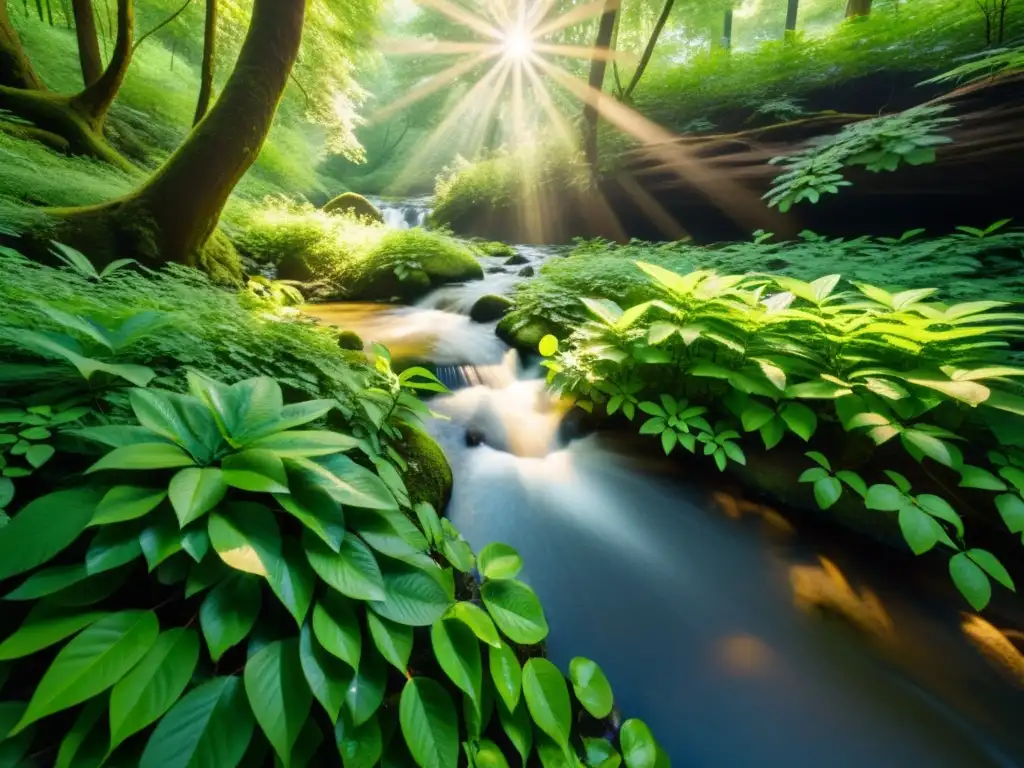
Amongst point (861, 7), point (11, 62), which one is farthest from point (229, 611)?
point (861, 7)

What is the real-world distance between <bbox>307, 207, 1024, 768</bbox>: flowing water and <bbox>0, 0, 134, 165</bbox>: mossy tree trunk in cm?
661

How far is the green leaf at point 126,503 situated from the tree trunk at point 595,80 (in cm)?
974

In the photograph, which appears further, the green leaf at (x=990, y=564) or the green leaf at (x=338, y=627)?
the green leaf at (x=990, y=564)

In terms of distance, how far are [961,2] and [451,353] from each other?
1007cm

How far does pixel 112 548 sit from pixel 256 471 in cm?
31

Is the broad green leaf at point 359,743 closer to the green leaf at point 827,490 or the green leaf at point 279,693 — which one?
the green leaf at point 279,693

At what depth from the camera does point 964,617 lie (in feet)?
6.16

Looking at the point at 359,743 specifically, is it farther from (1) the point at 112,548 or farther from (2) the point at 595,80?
(2) the point at 595,80

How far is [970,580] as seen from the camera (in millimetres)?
1614

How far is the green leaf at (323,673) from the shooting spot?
0.96 m

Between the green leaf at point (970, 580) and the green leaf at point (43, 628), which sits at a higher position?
the green leaf at point (43, 628)

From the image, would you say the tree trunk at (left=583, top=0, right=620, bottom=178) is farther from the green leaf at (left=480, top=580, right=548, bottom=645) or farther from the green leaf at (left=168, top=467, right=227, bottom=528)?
the green leaf at (left=168, top=467, right=227, bottom=528)

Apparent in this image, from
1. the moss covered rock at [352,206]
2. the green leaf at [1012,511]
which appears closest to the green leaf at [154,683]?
the green leaf at [1012,511]

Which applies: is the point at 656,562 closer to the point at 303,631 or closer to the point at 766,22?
the point at 303,631
